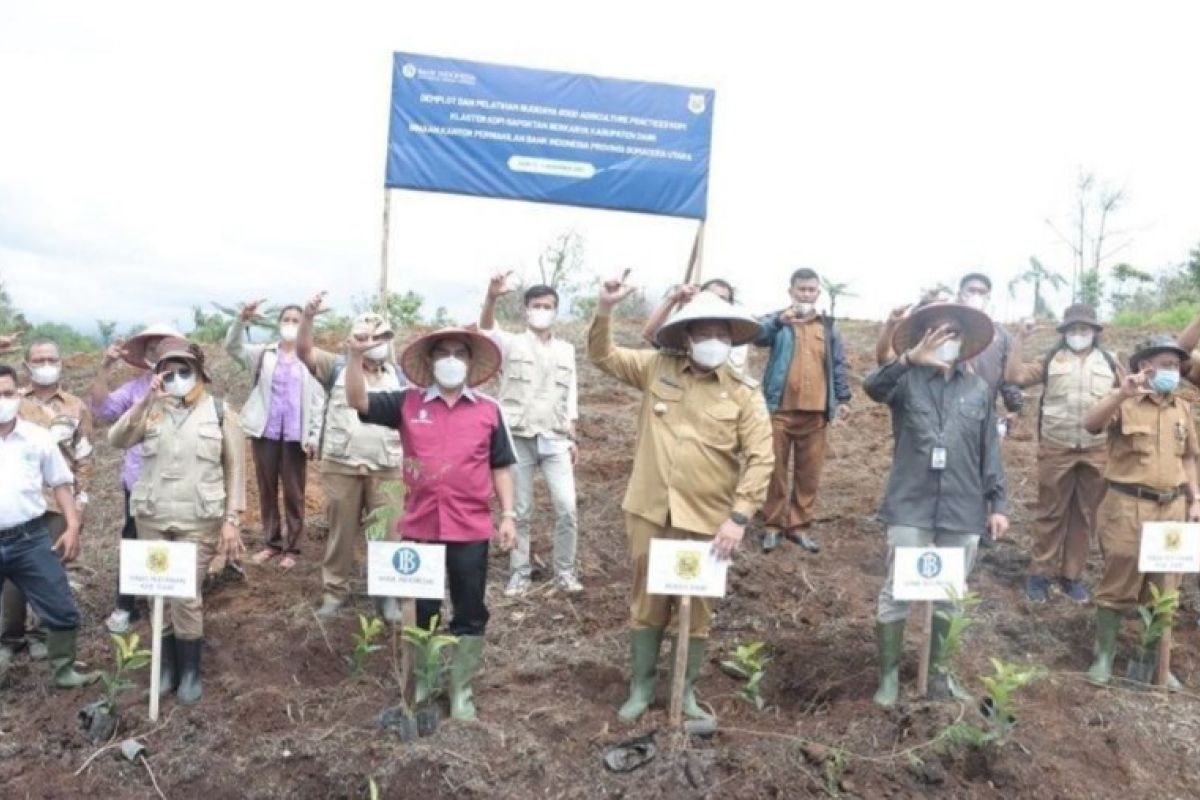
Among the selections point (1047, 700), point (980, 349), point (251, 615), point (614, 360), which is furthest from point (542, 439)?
point (1047, 700)

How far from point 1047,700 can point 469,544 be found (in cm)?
301

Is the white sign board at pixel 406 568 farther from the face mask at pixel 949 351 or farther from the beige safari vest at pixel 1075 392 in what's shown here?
the beige safari vest at pixel 1075 392

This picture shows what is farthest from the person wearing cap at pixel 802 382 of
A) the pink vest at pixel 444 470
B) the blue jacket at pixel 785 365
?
the pink vest at pixel 444 470

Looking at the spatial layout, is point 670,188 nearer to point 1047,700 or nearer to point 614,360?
point 614,360

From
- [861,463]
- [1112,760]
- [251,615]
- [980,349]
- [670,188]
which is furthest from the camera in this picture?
[861,463]

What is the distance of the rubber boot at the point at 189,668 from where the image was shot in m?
4.63

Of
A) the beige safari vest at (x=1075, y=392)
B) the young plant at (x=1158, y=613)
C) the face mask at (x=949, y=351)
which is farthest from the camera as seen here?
the beige safari vest at (x=1075, y=392)

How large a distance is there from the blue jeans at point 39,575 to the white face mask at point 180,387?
3.66 ft

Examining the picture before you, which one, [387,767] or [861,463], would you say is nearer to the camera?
[387,767]

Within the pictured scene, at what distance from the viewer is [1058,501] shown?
594 centimetres

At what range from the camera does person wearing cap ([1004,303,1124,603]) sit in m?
5.77

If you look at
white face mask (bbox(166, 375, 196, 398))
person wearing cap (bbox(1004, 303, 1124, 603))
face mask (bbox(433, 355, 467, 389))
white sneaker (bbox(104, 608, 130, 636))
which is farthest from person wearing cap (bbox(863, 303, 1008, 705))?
white sneaker (bbox(104, 608, 130, 636))

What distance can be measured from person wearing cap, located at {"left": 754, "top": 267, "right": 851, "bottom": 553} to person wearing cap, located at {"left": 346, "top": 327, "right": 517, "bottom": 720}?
263 centimetres

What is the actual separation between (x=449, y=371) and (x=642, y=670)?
1668mm
